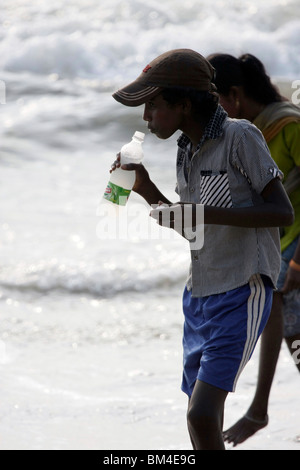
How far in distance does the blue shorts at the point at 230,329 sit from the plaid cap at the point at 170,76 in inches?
23.2

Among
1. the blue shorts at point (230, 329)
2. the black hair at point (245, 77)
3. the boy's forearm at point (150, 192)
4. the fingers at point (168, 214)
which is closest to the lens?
the fingers at point (168, 214)

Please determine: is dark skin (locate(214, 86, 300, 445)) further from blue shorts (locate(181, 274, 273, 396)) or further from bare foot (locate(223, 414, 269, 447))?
blue shorts (locate(181, 274, 273, 396))

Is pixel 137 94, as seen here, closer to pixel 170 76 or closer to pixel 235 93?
pixel 170 76

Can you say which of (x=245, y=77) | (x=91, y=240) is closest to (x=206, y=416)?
(x=245, y=77)

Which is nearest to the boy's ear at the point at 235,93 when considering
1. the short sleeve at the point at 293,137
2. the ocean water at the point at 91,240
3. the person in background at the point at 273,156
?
the person in background at the point at 273,156

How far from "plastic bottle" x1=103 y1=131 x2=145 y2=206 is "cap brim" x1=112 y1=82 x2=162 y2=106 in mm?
176

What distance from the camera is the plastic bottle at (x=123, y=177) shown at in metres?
2.49

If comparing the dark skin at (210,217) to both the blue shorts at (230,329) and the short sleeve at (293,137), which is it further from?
the short sleeve at (293,137)

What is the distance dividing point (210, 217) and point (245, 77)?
109 centimetres

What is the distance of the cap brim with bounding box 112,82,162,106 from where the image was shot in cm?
230

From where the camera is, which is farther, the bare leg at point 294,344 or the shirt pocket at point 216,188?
Result: the bare leg at point 294,344

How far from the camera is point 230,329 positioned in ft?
7.60
